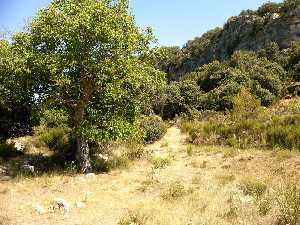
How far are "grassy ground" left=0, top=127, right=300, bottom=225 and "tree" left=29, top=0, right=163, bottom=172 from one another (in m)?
2.40

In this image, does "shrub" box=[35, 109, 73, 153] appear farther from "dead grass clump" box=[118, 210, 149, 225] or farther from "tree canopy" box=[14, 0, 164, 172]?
"dead grass clump" box=[118, 210, 149, 225]

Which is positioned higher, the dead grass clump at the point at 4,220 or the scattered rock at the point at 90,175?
the scattered rock at the point at 90,175

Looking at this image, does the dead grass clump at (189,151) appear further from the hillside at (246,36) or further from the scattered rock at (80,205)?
the hillside at (246,36)

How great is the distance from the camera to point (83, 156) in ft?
64.4

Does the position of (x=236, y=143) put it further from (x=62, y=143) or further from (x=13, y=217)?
(x=13, y=217)

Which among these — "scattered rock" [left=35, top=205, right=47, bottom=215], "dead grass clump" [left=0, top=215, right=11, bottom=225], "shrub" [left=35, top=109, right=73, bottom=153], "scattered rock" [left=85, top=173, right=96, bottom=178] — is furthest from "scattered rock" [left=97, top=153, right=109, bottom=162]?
"dead grass clump" [left=0, top=215, right=11, bottom=225]

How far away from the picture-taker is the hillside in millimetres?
61688

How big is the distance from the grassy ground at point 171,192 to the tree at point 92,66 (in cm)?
240

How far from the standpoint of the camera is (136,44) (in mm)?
20094

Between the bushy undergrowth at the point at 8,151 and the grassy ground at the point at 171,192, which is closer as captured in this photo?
the grassy ground at the point at 171,192

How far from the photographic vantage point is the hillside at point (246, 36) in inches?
2429

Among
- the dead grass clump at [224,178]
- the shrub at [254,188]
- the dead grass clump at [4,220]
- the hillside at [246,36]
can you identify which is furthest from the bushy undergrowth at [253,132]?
the hillside at [246,36]

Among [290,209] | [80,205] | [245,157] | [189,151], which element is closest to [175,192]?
[80,205]

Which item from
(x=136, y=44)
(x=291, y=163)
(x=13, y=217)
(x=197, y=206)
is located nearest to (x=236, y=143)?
(x=291, y=163)
